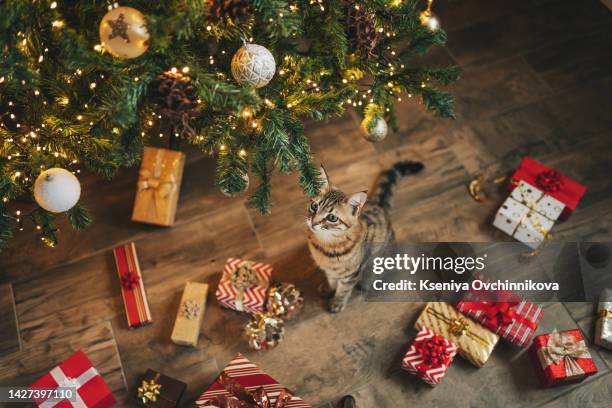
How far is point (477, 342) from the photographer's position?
5.84ft

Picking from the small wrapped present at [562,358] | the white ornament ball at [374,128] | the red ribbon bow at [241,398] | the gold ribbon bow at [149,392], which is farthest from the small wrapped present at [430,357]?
Result: the gold ribbon bow at [149,392]

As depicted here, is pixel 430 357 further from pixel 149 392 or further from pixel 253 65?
pixel 253 65

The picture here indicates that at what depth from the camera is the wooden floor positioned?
1.83 metres

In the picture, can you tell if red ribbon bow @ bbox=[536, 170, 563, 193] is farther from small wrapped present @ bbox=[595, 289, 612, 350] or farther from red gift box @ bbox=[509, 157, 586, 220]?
small wrapped present @ bbox=[595, 289, 612, 350]

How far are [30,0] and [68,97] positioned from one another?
0.33 m

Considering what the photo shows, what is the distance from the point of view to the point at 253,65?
1.22m

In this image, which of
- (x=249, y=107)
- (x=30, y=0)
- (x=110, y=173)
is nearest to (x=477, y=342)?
(x=249, y=107)

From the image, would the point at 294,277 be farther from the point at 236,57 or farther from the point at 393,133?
the point at 236,57

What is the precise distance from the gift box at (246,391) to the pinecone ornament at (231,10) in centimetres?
102

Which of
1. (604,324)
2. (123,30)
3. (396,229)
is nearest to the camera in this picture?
(123,30)

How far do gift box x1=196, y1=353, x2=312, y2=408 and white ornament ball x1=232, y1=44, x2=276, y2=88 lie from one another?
895 millimetres

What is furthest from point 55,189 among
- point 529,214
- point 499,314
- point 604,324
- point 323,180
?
point 604,324

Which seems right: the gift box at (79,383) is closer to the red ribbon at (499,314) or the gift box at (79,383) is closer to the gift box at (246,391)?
the gift box at (246,391)

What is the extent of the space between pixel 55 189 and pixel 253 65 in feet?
1.89
